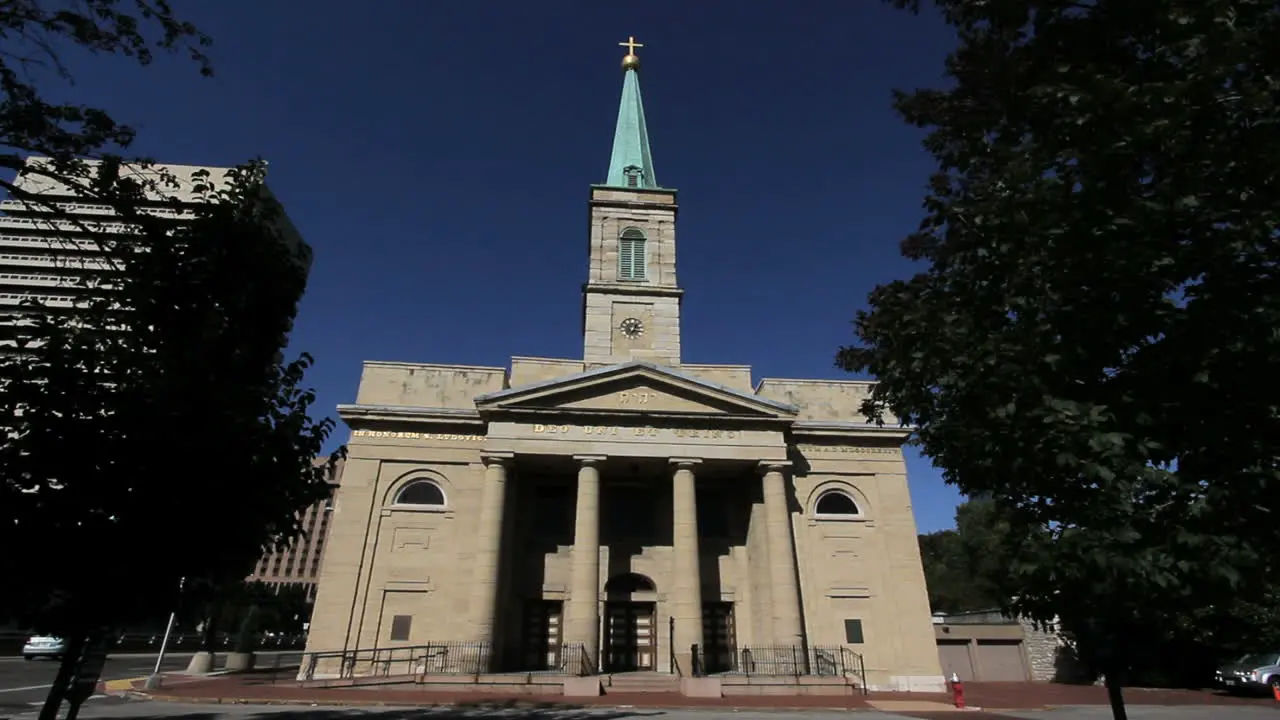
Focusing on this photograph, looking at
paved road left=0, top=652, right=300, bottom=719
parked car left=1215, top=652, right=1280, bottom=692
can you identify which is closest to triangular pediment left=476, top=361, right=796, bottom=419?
paved road left=0, top=652, right=300, bottom=719

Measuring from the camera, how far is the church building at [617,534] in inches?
939

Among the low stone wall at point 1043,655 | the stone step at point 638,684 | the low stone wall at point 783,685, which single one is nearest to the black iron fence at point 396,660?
the stone step at point 638,684

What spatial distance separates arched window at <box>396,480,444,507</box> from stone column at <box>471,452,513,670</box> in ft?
7.59

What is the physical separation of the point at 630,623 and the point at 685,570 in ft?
13.5

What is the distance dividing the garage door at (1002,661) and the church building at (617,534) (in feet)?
23.3

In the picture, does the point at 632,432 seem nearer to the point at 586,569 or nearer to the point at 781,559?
the point at 586,569

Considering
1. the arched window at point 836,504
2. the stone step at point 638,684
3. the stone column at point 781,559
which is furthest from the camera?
the arched window at point 836,504

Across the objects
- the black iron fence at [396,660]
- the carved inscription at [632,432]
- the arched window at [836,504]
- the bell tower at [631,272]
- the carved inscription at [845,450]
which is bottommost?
the black iron fence at [396,660]

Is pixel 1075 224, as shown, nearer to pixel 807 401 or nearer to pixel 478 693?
pixel 478 693

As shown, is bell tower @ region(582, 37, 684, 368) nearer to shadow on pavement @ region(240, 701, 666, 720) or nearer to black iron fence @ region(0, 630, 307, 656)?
shadow on pavement @ region(240, 701, 666, 720)

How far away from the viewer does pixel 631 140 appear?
39750 mm

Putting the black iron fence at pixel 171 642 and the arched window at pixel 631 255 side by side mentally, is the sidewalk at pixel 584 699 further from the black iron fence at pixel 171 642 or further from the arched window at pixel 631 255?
the arched window at pixel 631 255

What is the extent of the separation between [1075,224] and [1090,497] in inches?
97.7

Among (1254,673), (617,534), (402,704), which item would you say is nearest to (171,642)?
(617,534)
